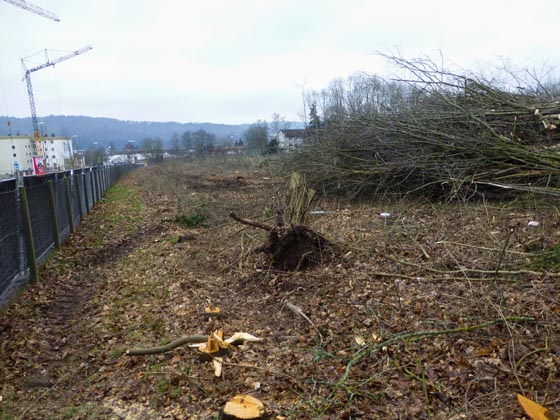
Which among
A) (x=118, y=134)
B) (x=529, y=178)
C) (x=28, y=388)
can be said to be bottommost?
(x=28, y=388)

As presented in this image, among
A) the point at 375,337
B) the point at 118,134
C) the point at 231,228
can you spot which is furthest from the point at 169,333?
the point at 118,134

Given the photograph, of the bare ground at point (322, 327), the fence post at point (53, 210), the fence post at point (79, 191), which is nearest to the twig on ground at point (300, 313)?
the bare ground at point (322, 327)

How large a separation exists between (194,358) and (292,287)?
1.88m

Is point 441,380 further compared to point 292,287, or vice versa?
point 292,287

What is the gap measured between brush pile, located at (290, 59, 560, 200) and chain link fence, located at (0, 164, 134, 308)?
20.1 feet

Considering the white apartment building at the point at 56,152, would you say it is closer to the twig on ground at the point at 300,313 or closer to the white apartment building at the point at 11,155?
the white apartment building at the point at 11,155

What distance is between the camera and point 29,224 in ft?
19.6

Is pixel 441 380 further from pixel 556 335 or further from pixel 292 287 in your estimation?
pixel 292 287

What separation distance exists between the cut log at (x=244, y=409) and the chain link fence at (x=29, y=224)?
3.43 m

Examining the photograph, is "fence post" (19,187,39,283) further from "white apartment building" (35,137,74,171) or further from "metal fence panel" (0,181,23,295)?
"white apartment building" (35,137,74,171)

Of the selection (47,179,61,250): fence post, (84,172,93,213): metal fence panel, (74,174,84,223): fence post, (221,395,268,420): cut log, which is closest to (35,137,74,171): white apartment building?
(84,172,93,213): metal fence panel

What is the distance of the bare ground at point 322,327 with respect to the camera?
3121mm

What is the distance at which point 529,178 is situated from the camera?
796 centimetres

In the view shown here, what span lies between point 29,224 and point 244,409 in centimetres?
460
